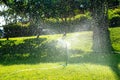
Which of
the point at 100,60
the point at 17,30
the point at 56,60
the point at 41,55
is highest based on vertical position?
the point at 100,60

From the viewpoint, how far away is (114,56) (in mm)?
24344

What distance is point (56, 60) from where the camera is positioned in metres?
24.2

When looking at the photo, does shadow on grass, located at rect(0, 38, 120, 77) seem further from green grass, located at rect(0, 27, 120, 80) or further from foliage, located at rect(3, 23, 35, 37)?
A: foliage, located at rect(3, 23, 35, 37)

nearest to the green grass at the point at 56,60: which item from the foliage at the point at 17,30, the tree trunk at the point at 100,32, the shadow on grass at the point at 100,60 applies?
the shadow on grass at the point at 100,60

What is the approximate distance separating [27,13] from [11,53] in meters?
9.74

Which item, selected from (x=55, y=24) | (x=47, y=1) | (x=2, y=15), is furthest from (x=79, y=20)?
(x=2, y=15)

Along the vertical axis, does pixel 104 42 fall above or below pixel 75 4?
below

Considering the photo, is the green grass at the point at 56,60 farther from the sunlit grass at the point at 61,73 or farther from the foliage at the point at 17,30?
the foliage at the point at 17,30

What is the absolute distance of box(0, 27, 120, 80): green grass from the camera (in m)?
17.6

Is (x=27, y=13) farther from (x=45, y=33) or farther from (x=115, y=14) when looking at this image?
(x=115, y=14)

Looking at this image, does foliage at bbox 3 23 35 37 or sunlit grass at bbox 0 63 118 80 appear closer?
sunlit grass at bbox 0 63 118 80

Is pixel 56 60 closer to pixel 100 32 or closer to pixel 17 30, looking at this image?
pixel 100 32

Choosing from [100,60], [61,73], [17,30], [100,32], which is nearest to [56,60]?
[100,60]

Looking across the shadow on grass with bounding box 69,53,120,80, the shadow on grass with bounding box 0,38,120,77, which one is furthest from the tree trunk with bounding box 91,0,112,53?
the shadow on grass with bounding box 69,53,120,80
